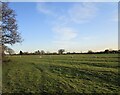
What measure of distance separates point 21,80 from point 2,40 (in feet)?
59.2

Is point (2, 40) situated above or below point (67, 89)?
above

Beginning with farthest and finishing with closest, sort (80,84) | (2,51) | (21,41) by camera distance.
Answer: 1. (21,41)
2. (2,51)
3. (80,84)

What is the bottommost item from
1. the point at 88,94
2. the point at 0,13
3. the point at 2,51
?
the point at 88,94

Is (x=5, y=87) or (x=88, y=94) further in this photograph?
(x=5, y=87)

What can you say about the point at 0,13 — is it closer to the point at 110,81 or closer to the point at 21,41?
the point at 21,41

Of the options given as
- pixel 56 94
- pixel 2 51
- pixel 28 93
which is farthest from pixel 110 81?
pixel 2 51

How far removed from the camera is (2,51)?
38.0 m

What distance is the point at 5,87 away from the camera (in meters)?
19.8

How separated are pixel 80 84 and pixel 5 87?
20.1 feet

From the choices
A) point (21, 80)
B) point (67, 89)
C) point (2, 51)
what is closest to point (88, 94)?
point (67, 89)

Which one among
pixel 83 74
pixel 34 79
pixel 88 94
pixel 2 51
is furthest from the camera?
pixel 2 51

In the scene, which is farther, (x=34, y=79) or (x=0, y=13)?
(x=0, y=13)

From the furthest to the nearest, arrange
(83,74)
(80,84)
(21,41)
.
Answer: (21,41) → (83,74) → (80,84)

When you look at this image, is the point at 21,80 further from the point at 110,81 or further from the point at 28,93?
the point at 110,81
